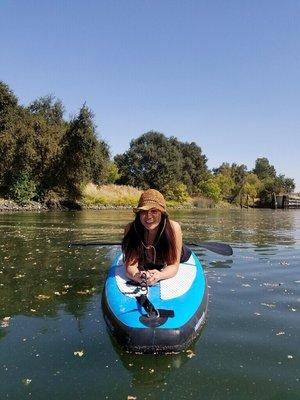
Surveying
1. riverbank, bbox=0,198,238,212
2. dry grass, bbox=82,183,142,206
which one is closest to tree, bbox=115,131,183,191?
dry grass, bbox=82,183,142,206

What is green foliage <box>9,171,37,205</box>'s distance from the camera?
1748 inches

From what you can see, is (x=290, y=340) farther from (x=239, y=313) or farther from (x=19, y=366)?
(x=19, y=366)

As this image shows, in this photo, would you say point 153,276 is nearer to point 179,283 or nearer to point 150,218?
point 179,283

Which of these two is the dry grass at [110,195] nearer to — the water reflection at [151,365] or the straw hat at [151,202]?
the straw hat at [151,202]

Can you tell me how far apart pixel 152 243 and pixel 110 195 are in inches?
2108

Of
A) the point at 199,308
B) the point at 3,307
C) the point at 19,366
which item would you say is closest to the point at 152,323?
the point at 199,308

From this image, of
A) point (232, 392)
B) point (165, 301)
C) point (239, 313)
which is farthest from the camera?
point (239, 313)

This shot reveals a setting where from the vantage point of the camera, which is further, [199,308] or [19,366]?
[199,308]

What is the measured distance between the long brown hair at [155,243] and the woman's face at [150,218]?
11 centimetres

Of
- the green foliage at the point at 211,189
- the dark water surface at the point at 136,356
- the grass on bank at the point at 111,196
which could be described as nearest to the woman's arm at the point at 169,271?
the dark water surface at the point at 136,356

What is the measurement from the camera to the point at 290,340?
610 cm

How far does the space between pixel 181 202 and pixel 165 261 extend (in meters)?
67.0

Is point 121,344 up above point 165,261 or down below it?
below

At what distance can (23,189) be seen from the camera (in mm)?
→ 44969
